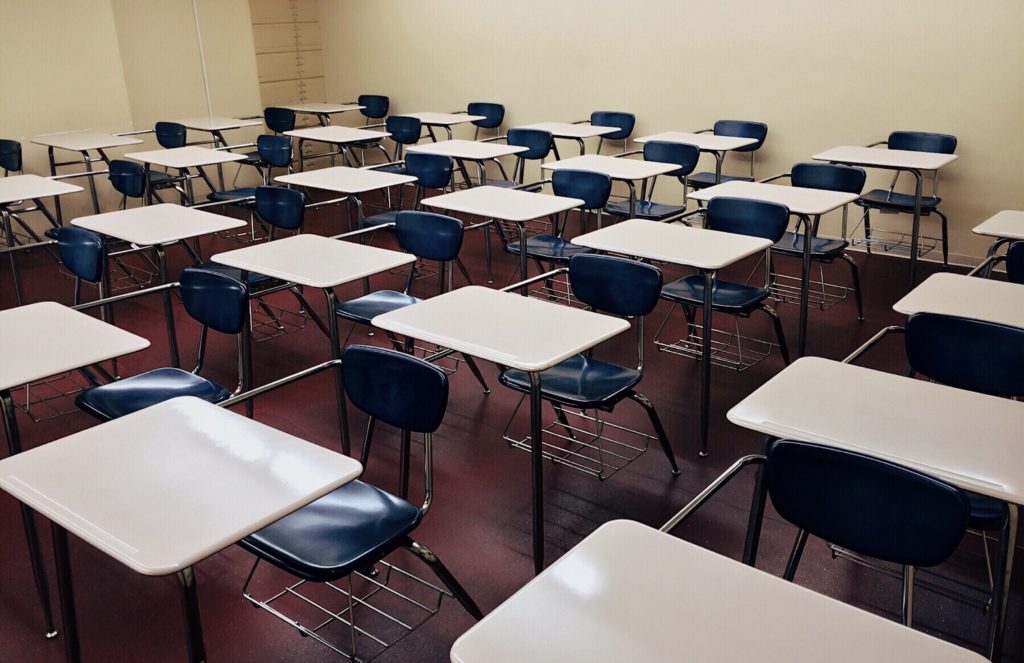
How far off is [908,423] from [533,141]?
557cm

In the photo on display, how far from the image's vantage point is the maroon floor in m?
2.66

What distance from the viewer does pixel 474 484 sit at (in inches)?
139

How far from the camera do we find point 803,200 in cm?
472

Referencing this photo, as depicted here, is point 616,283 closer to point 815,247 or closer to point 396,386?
point 396,386

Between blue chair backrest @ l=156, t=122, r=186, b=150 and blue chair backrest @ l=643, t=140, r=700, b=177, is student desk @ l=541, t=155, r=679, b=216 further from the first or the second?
blue chair backrest @ l=156, t=122, r=186, b=150

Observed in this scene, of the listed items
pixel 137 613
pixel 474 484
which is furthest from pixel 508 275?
pixel 137 613

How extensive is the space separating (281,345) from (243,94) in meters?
5.35

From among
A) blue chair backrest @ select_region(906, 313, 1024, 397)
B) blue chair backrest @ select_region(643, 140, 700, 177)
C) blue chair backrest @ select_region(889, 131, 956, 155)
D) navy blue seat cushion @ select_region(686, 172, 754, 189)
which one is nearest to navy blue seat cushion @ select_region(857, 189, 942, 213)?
blue chair backrest @ select_region(889, 131, 956, 155)

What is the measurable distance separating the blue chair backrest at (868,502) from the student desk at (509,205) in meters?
2.59

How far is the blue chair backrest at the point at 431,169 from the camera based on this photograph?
20.3 feet

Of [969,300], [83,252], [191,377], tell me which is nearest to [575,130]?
[83,252]

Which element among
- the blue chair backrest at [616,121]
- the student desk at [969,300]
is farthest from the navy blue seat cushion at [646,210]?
the student desk at [969,300]

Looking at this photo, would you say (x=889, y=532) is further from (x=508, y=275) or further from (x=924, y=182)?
(x=924, y=182)

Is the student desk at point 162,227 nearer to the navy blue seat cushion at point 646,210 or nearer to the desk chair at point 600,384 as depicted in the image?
the desk chair at point 600,384
